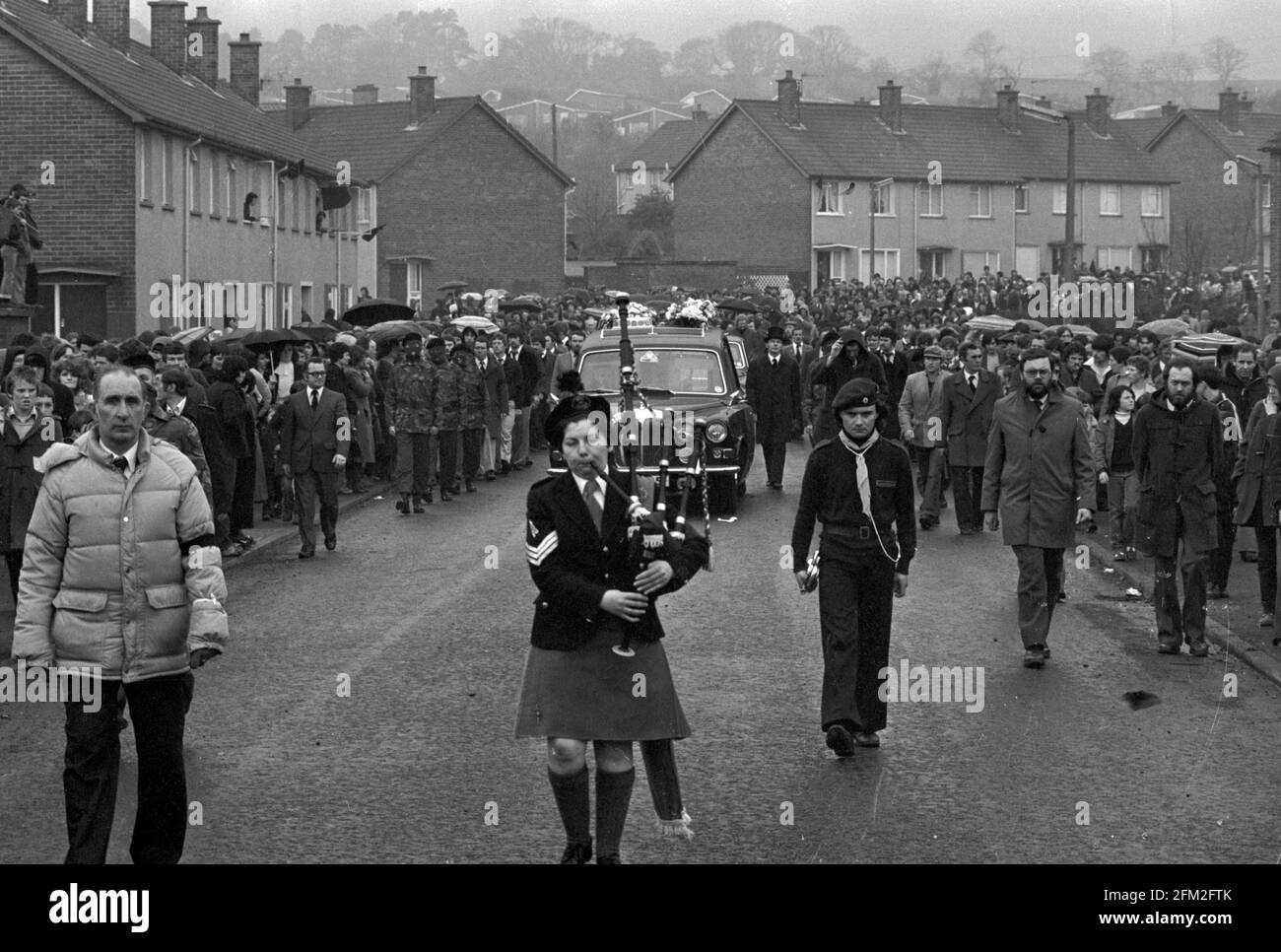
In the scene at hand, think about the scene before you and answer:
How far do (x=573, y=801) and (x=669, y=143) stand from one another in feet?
338

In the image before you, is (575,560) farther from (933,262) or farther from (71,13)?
(933,262)

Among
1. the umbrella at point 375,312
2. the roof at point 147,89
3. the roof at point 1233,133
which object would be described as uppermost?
the roof at point 1233,133

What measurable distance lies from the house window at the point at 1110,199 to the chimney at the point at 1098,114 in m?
5.17

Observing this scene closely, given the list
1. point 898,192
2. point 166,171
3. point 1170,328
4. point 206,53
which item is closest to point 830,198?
point 898,192

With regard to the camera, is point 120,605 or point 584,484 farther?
point 584,484

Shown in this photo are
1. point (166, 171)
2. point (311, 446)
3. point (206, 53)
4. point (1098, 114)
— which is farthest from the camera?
point (1098, 114)

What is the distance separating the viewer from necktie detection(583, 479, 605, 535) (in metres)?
7.33

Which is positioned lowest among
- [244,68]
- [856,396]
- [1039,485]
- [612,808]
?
[612,808]

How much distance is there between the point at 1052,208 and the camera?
9194 cm

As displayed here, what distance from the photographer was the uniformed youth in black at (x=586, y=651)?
726cm

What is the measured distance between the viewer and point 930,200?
87.3 m

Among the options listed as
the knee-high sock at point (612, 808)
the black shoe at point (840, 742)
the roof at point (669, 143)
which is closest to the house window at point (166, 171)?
the black shoe at point (840, 742)

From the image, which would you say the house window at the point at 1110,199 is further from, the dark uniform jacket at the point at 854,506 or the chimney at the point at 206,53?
the dark uniform jacket at the point at 854,506
